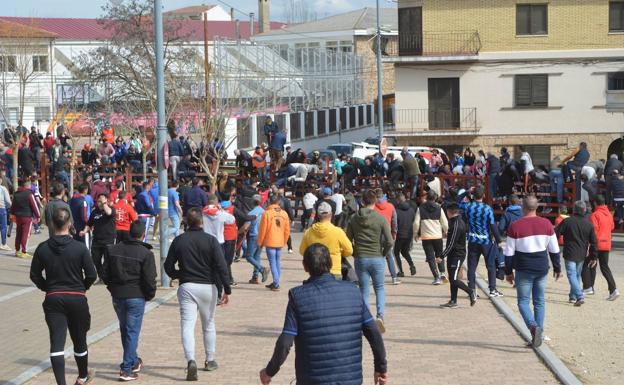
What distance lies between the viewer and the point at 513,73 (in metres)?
41.3

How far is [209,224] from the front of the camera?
14.9 m

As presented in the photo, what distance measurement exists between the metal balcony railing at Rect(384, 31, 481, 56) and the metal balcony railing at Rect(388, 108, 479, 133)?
239 centimetres

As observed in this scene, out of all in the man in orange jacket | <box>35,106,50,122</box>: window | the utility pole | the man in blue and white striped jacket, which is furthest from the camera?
<box>35,106,50,122</box>: window

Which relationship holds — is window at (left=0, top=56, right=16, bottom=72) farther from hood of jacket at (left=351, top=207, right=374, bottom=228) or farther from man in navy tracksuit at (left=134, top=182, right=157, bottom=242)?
hood of jacket at (left=351, top=207, right=374, bottom=228)

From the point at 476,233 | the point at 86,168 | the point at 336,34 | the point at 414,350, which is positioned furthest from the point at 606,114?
the point at 336,34

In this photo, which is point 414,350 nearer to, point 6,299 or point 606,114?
point 6,299

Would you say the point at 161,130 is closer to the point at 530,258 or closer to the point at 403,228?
the point at 403,228

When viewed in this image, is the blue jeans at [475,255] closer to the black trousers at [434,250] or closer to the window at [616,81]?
the black trousers at [434,250]

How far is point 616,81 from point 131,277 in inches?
1358

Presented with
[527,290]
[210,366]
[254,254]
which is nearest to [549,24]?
[254,254]

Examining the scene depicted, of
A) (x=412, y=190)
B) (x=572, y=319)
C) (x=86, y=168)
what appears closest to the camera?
(x=572, y=319)

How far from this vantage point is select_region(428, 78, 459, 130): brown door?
138 feet

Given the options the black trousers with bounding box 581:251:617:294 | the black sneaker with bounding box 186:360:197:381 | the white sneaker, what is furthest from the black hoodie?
the white sneaker

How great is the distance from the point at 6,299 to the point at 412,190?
13.6m
